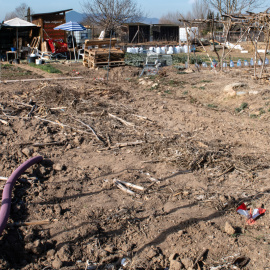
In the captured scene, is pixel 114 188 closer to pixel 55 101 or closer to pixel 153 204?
pixel 153 204

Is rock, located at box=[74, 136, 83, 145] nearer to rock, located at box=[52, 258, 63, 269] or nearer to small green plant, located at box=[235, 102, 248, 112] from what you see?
rock, located at box=[52, 258, 63, 269]

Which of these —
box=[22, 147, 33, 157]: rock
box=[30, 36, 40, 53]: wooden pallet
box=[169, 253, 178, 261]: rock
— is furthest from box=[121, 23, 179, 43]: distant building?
box=[169, 253, 178, 261]: rock

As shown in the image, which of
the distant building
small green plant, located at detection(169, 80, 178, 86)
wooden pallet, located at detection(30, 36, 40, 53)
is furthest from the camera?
the distant building

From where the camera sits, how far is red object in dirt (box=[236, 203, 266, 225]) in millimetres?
4543

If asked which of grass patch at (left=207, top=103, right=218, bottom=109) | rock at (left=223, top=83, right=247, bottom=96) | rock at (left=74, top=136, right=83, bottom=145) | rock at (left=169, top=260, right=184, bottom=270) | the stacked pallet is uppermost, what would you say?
the stacked pallet

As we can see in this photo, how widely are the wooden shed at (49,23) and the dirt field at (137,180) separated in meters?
16.6

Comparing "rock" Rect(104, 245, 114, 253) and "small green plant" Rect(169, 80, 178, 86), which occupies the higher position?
"small green plant" Rect(169, 80, 178, 86)

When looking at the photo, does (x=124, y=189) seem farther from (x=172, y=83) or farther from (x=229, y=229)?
(x=172, y=83)

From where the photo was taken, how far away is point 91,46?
1970 cm

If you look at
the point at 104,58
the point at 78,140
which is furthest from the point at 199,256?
the point at 104,58

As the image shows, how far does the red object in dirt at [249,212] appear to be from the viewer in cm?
454

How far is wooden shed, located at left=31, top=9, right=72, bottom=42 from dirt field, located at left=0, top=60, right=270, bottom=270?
1664 centimetres

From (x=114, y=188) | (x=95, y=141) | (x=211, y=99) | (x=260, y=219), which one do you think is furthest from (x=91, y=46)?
(x=260, y=219)

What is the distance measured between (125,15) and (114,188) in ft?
97.7
